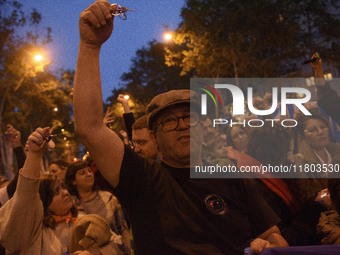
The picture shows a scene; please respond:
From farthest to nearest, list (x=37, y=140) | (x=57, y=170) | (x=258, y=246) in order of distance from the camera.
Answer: (x=57, y=170), (x=37, y=140), (x=258, y=246)

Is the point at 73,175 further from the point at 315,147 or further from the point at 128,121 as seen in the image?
the point at 315,147

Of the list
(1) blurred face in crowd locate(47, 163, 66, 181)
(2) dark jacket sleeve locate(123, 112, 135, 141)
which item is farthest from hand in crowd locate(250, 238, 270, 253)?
(1) blurred face in crowd locate(47, 163, 66, 181)

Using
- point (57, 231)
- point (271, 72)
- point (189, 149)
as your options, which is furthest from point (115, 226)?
point (271, 72)

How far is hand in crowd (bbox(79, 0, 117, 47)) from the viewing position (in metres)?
2.24

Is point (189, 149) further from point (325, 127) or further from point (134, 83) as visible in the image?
point (134, 83)

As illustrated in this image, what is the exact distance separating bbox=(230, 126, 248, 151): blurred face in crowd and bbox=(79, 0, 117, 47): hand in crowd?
270cm

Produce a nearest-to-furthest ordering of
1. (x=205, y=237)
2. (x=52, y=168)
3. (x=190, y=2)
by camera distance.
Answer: (x=205, y=237) → (x=52, y=168) → (x=190, y=2)

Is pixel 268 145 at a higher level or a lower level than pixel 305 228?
higher

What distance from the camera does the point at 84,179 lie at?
5109mm

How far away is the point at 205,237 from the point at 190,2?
25.1 metres

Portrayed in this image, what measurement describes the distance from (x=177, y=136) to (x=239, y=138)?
237 centimetres

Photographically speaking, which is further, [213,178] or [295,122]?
[295,122]

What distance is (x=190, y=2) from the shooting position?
26547 mm

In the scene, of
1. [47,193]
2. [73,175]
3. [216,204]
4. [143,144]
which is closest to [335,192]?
[216,204]
